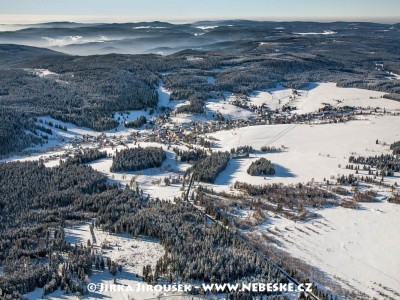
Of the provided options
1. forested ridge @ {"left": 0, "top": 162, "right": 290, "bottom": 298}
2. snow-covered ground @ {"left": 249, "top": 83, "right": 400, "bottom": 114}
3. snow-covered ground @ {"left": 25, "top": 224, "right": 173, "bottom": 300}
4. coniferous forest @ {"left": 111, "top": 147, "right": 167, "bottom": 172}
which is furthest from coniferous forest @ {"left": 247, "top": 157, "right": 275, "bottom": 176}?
snow-covered ground @ {"left": 249, "top": 83, "right": 400, "bottom": 114}

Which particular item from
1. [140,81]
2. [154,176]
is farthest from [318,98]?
[154,176]

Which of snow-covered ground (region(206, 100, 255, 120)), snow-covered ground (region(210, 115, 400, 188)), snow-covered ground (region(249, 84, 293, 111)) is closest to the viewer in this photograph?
snow-covered ground (region(210, 115, 400, 188))

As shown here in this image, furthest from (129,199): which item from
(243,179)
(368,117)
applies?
(368,117)

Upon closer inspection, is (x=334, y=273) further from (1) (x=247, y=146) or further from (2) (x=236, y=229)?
(1) (x=247, y=146)

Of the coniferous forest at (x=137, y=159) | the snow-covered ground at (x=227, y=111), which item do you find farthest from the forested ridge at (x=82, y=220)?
the snow-covered ground at (x=227, y=111)

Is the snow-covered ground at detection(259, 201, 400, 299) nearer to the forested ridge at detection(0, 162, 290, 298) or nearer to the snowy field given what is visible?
the snowy field
